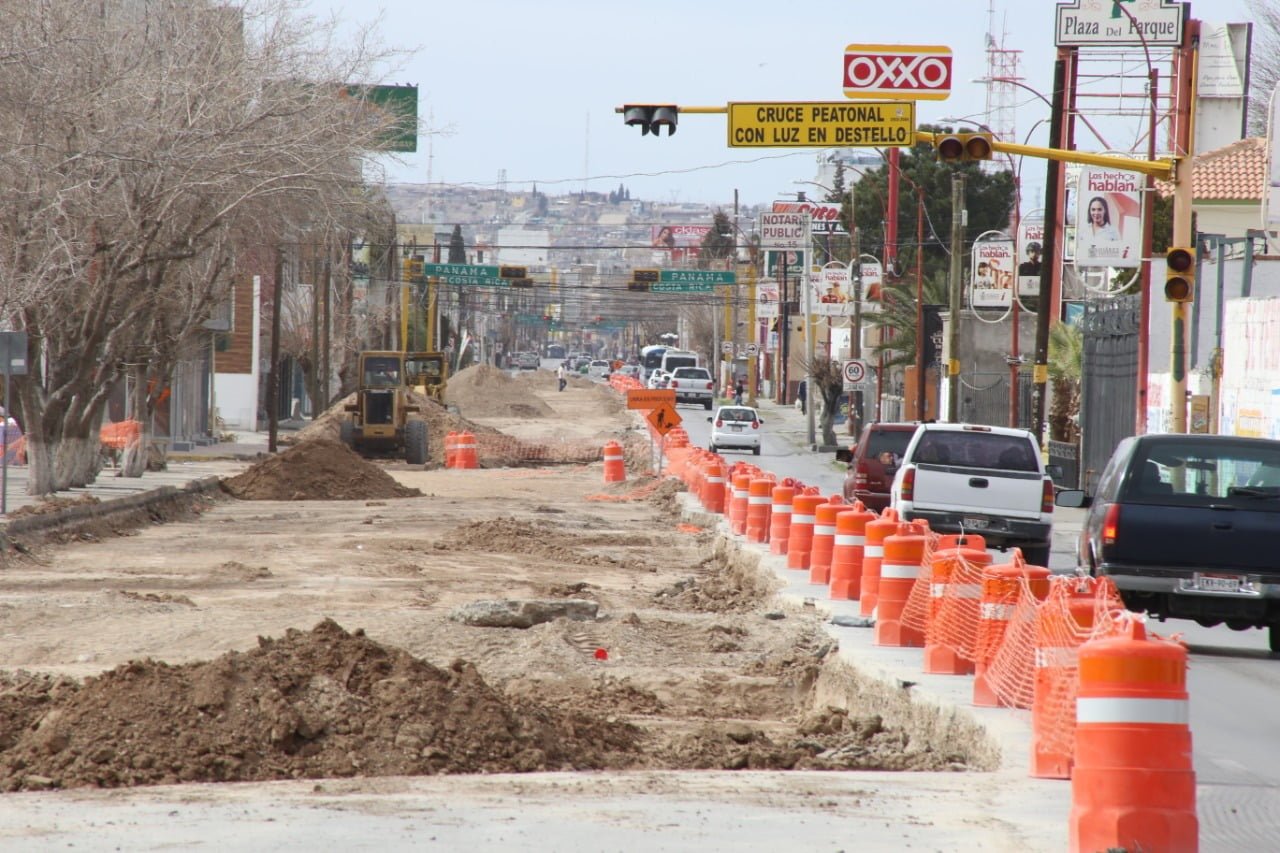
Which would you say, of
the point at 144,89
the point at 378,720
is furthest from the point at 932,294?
the point at 378,720

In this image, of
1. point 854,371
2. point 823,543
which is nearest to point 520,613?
point 823,543

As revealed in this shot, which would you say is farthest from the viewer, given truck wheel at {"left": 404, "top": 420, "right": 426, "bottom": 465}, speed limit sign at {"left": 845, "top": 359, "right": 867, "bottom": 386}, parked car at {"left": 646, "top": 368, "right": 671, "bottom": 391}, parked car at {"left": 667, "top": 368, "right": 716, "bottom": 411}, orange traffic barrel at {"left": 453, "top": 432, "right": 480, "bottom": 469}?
parked car at {"left": 646, "top": 368, "right": 671, "bottom": 391}

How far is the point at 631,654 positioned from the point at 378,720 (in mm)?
5396

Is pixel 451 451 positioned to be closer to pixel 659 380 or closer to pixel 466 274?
pixel 466 274

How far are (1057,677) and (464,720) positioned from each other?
2.99 metres

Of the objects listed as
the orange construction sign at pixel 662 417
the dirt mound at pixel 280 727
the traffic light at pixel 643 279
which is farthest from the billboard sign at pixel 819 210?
the dirt mound at pixel 280 727

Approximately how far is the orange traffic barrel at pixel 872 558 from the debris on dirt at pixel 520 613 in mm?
2523

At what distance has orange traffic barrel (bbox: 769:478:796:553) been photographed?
73.6 ft

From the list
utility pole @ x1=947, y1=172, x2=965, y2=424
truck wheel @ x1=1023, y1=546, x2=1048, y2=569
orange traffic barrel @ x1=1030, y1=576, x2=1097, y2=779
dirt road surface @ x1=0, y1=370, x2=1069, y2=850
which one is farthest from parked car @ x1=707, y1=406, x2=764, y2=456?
orange traffic barrel @ x1=1030, y1=576, x2=1097, y2=779

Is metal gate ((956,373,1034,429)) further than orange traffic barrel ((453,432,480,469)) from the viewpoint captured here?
Yes

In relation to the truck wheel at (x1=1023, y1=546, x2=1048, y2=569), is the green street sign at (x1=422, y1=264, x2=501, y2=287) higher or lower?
higher

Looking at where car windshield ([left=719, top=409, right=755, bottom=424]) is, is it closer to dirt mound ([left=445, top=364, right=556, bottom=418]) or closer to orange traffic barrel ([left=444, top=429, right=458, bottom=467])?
orange traffic barrel ([left=444, top=429, right=458, bottom=467])

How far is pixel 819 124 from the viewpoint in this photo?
26.9 metres

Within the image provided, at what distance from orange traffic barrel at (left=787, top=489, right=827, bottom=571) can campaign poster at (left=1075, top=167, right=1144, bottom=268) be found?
1873 centimetres
